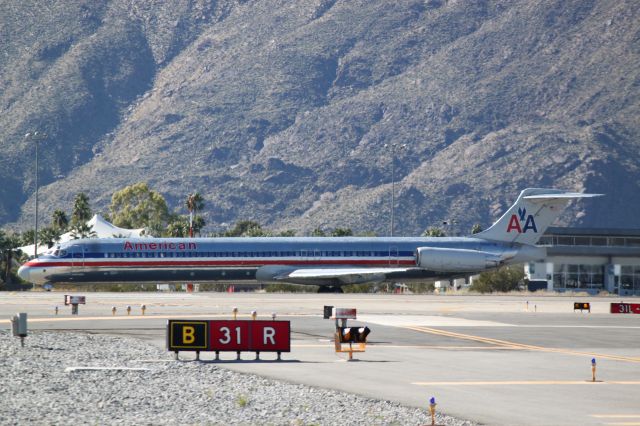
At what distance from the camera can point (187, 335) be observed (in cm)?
2736

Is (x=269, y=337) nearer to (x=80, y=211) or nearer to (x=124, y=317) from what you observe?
(x=124, y=317)

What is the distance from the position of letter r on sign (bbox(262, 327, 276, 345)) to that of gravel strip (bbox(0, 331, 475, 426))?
1959mm

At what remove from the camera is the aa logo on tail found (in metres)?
69.3

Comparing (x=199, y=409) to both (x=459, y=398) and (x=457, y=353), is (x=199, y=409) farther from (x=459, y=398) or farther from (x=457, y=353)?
(x=457, y=353)

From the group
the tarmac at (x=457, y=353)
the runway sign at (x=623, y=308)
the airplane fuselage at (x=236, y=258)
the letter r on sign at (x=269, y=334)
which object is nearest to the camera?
the tarmac at (x=457, y=353)

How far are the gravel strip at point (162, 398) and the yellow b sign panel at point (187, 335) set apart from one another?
65cm

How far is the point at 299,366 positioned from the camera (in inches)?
1033

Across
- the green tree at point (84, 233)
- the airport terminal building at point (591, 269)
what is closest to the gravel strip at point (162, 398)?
the airport terminal building at point (591, 269)

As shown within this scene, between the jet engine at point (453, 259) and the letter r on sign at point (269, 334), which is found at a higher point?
the jet engine at point (453, 259)

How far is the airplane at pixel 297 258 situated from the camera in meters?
66.0

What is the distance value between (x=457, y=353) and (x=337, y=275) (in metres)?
36.8

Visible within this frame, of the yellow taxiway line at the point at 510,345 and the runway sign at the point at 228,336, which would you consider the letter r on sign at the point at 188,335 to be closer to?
the runway sign at the point at 228,336

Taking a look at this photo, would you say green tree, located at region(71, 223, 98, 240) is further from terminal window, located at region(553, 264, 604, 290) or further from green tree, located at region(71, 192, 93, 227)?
terminal window, located at region(553, 264, 604, 290)

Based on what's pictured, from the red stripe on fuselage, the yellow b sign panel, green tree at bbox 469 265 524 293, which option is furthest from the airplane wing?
the yellow b sign panel
